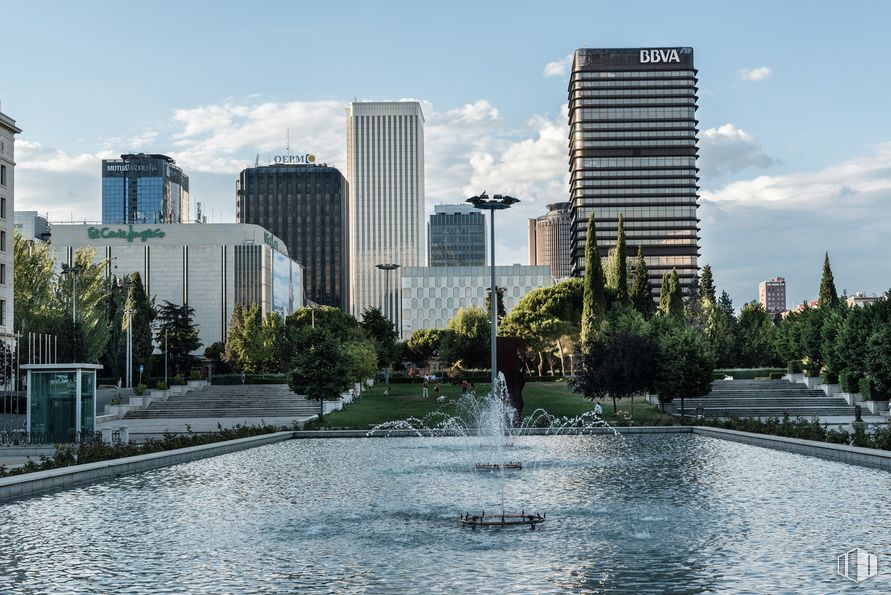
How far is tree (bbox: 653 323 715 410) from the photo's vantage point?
51.3 meters

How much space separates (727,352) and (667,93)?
109400mm

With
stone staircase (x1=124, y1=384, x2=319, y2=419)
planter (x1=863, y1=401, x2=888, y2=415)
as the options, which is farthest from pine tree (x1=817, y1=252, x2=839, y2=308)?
stone staircase (x1=124, y1=384, x2=319, y2=419)

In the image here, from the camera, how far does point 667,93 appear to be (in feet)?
621

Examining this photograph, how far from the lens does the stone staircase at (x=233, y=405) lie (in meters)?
59.5

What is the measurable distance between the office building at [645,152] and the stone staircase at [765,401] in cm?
12528

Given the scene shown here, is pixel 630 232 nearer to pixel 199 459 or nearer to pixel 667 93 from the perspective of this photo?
pixel 667 93

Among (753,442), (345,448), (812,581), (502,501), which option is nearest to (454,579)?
(812,581)

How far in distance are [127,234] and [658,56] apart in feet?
366

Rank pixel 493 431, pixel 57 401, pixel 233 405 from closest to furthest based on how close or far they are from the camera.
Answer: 1. pixel 57 401
2. pixel 493 431
3. pixel 233 405

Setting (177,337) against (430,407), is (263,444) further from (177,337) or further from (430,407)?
(177,337)

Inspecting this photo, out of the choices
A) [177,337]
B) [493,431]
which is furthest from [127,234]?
[493,431]

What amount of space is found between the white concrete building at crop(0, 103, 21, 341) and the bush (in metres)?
63.6

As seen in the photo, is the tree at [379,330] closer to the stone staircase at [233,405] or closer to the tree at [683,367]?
the stone staircase at [233,405]

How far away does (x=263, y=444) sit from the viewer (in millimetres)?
37062
